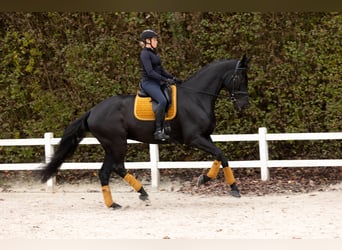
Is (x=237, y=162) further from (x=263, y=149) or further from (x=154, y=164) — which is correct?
(x=154, y=164)

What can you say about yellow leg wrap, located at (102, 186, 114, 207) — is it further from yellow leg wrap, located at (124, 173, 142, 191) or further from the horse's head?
the horse's head

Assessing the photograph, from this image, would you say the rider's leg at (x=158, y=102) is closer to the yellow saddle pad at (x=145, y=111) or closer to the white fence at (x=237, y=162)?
the yellow saddle pad at (x=145, y=111)

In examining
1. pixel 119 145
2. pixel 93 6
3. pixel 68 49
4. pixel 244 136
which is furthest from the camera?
pixel 68 49

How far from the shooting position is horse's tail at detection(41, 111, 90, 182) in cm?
804

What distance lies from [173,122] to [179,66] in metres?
3.03

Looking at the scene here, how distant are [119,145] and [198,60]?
3392 millimetres

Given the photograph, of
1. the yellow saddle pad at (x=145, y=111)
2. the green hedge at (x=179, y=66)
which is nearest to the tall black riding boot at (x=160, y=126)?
the yellow saddle pad at (x=145, y=111)

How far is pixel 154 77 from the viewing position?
766cm

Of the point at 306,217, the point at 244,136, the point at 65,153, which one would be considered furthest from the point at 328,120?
the point at 65,153

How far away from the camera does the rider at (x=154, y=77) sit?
25.1 feet

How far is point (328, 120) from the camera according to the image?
410 inches

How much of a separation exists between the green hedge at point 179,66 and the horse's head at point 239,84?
241cm

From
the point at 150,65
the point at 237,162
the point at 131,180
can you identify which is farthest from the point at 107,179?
the point at 237,162

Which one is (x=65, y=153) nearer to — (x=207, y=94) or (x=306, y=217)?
(x=207, y=94)
